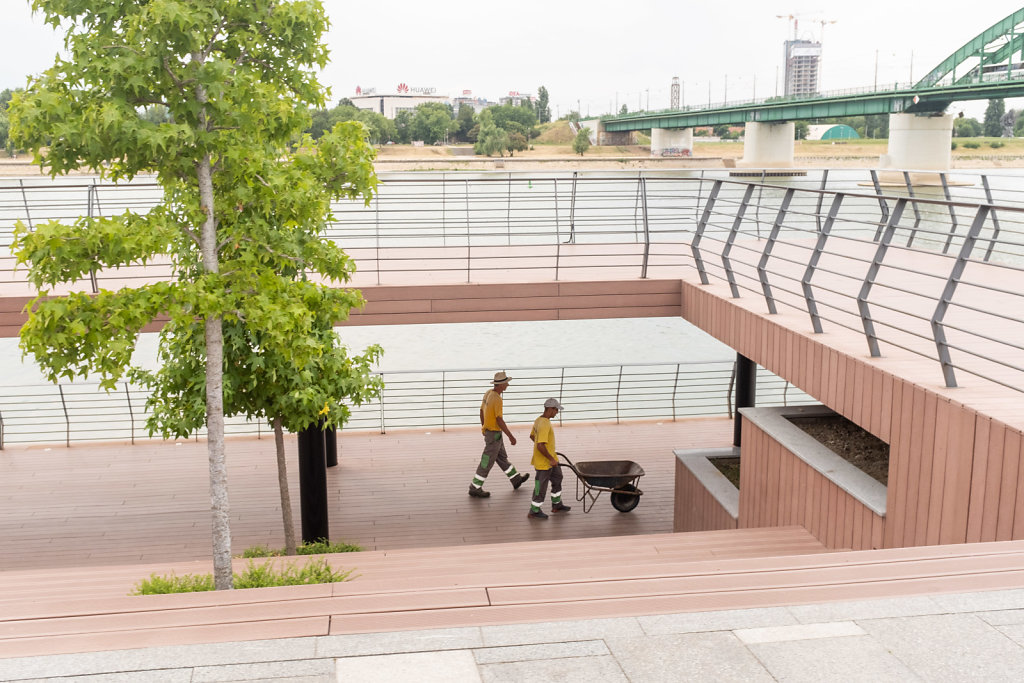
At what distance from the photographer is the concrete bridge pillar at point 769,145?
54.9 meters

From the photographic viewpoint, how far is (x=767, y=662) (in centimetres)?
326

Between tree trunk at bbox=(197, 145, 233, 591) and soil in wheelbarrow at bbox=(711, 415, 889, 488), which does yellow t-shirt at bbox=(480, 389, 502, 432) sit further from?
tree trunk at bbox=(197, 145, 233, 591)

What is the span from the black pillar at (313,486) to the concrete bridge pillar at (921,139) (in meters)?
38.3

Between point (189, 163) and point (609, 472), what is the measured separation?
641 cm

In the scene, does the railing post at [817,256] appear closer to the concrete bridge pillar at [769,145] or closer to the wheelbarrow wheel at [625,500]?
the wheelbarrow wheel at [625,500]

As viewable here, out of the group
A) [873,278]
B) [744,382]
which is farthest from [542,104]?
[873,278]

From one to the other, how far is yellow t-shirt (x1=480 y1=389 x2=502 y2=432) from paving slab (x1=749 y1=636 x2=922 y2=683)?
7.13m

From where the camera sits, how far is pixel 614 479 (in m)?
10.3

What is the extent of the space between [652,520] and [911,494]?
16.3ft

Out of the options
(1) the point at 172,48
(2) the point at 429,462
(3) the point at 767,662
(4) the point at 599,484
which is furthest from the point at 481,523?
(3) the point at 767,662

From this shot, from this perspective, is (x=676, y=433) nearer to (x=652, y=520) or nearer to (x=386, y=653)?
(x=652, y=520)

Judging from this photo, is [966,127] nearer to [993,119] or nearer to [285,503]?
[993,119]

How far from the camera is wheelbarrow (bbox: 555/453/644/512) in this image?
→ 10.3 metres

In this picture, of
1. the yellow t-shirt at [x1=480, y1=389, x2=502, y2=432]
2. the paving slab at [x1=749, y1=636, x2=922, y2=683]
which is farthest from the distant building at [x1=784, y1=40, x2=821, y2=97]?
the paving slab at [x1=749, y1=636, x2=922, y2=683]
